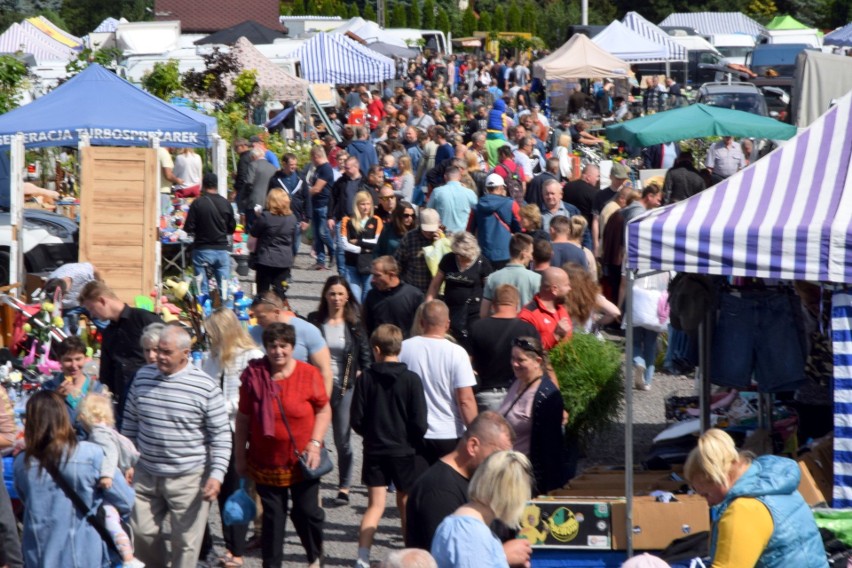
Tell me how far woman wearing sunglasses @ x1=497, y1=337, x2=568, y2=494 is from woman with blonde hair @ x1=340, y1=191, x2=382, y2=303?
484 cm

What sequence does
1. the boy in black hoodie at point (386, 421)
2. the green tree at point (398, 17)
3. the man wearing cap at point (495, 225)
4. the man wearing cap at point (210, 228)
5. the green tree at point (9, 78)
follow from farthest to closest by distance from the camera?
the green tree at point (398, 17) < the green tree at point (9, 78) < the man wearing cap at point (210, 228) < the man wearing cap at point (495, 225) < the boy in black hoodie at point (386, 421)

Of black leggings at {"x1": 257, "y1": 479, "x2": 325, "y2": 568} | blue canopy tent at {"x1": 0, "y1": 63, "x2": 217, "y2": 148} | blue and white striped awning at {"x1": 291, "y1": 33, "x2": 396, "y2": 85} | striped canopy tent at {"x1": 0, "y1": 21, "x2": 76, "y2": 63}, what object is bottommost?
black leggings at {"x1": 257, "y1": 479, "x2": 325, "y2": 568}

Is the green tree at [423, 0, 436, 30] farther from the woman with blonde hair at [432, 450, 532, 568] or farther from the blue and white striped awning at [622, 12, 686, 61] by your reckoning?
the woman with blonde hair at [432, 450, 532, 568]

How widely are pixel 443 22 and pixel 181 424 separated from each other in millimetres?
64051

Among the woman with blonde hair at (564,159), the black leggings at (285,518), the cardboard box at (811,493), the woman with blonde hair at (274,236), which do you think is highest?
the woman with blonde hair at (564,159)

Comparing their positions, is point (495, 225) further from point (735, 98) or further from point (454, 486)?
point (735, 98)

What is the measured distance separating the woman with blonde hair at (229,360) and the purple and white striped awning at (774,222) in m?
2.33

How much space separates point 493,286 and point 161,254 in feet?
20.6

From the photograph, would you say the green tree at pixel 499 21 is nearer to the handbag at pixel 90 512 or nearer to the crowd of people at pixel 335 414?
the crowd of people at pixel 335 414

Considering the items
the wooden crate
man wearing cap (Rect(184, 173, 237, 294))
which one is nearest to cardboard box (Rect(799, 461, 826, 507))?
man wearing cap (Rect(184, 173, 237, 294))

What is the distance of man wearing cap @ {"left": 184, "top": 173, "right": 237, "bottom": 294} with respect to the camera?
13.2 m

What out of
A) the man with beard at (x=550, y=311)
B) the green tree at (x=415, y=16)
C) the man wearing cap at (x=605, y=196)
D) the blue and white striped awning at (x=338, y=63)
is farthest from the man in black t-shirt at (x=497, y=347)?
the green tree at (x=415, y=16)

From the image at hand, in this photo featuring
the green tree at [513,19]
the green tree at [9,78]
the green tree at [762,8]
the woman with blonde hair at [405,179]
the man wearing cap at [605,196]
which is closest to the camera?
the man wearing cap at [605,196]

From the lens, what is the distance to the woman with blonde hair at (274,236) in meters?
12.5
